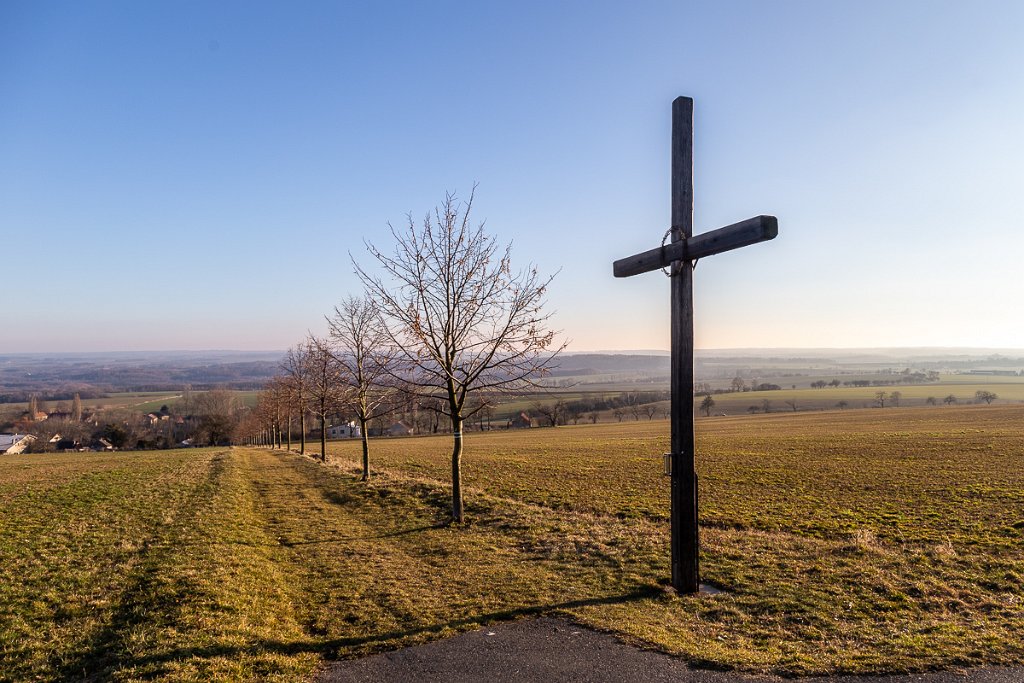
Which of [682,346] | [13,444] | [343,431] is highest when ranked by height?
[682,346]

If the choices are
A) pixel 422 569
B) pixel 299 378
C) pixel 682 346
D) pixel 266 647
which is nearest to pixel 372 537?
pixel 422 569

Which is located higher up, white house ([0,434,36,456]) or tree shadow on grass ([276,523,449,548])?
tree shadow on grass ([276,523,449,548])

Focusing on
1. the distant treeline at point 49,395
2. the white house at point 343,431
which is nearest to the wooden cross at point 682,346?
the white house at point 343,431

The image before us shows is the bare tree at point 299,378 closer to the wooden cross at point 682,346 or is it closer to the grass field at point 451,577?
the grass field at point 451,577

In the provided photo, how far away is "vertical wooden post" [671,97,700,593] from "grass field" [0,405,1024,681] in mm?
538

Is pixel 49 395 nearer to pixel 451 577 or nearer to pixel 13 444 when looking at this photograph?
pixel 13 444

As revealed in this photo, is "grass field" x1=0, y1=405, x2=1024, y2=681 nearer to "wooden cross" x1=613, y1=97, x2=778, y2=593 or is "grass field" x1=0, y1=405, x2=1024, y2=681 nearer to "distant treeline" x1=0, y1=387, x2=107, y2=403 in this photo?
"wooden cross" x1=613, y1=97, x2=778, y2=593

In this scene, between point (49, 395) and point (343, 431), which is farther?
point (49, 395)

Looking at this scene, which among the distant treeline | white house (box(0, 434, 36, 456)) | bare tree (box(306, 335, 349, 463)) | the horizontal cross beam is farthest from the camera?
the distant treeline

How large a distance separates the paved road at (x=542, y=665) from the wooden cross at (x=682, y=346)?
2.25 metres

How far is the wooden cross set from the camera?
7664 millimetres

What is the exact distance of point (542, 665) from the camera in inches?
Answer: 207

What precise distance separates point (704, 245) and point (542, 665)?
16.6 feet

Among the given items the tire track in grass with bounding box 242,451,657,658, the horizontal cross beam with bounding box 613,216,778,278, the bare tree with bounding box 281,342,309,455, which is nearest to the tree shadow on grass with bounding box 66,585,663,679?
the tire track in grass with bounding box 242,451,657,658
